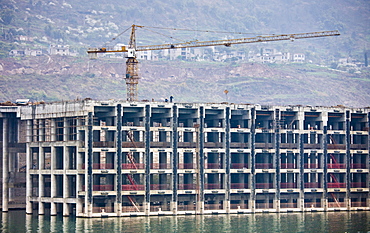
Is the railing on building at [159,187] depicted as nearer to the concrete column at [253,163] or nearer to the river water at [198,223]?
the river water at [198,223]

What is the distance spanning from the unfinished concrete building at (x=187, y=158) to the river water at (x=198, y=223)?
479 centimetres

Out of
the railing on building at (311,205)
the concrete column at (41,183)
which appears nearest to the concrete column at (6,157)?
the concrete column at (41,183)

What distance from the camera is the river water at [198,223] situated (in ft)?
400

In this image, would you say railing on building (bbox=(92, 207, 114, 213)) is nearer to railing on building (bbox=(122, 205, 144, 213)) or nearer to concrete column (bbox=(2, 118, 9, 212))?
railing on building (bbox=(122, 205, 144, 213))

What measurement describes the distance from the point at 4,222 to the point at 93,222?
51.7 ft

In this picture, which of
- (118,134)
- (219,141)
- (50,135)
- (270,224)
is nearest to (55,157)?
(50,135)

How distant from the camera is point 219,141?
495ft

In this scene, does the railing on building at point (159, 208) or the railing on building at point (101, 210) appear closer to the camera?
the railing on building at point (101, 210)

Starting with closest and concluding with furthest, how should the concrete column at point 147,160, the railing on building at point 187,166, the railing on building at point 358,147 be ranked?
the concrete column at point 147,160
the railing on building at point 187,166
the railing on building at point 358,147

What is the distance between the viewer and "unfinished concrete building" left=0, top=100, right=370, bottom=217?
5507 inches

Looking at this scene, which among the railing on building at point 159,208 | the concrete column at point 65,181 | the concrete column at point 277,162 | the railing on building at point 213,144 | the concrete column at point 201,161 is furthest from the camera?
the concrete column at point 277,162

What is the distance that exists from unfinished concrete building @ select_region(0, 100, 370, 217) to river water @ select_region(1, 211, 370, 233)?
4787 millimetres

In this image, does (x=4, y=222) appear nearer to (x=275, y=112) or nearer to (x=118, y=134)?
(x=118, y=134)

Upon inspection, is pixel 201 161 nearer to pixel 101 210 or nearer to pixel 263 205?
pixel 263 205
